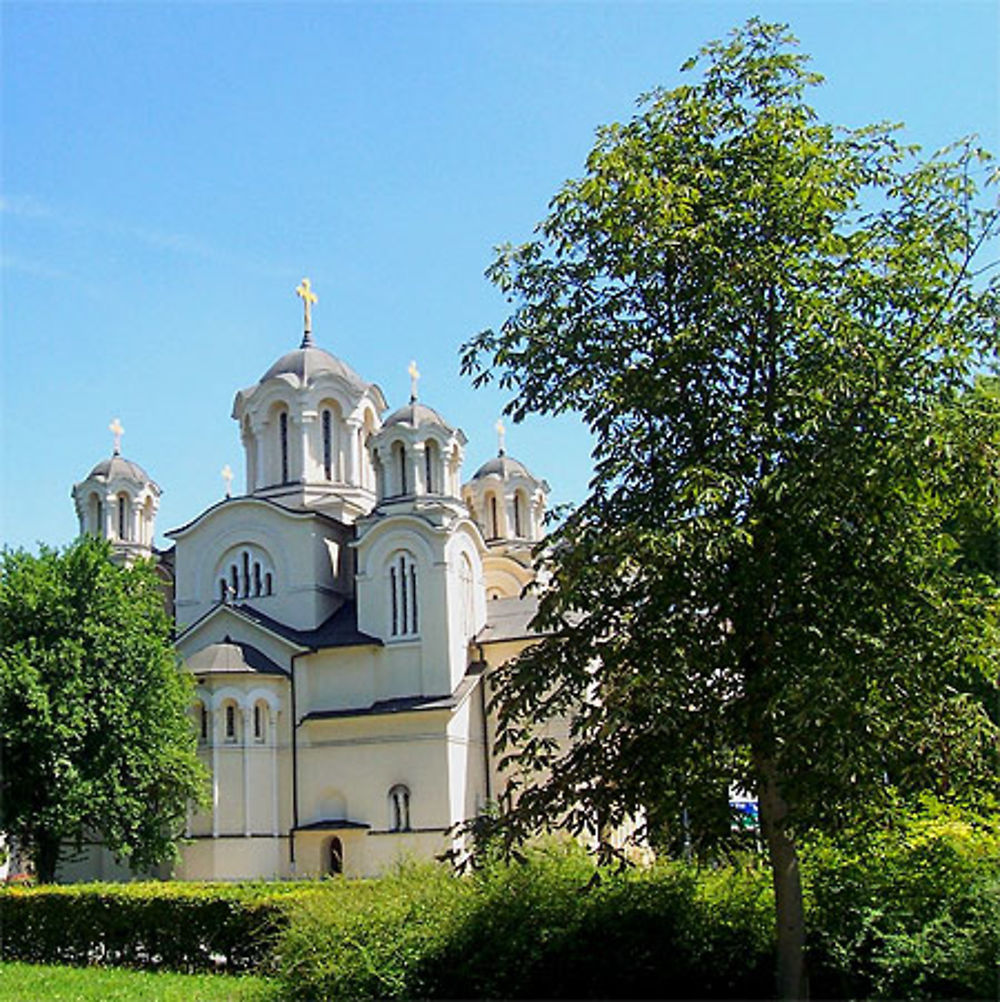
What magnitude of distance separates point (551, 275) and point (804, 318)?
236 centimetres

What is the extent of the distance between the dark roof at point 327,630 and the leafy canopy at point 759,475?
23.0 metres

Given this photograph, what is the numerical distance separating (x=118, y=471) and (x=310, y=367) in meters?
9.17

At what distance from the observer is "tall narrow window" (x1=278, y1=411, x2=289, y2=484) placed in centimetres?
3831

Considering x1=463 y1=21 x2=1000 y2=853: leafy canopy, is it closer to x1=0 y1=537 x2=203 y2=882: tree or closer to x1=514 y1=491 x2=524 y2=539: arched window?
x1=0 y1=537 x2=203 y2=882: tree

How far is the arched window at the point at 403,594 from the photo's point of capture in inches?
1318

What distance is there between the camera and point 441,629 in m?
32.9

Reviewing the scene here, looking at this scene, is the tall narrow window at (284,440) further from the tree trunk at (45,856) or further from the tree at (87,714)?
the tree trunk at (45,856)

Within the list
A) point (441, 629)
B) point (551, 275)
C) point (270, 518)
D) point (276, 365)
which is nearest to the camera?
point (551, 275)

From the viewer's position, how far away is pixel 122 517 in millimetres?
43031

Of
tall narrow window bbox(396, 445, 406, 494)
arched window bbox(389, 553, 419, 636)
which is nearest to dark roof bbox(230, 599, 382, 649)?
arched window bbox(389, 553, 419, 636)

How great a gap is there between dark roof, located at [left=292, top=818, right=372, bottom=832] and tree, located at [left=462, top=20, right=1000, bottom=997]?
22.2 metres

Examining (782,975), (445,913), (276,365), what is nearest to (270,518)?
(276,365)

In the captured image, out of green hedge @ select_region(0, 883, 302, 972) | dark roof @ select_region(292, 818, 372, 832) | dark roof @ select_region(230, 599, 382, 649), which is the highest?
dark roof @ select_region(230, 599, 382, 649)

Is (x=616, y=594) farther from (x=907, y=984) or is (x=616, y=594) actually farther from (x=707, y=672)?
(x=907, y=984)
